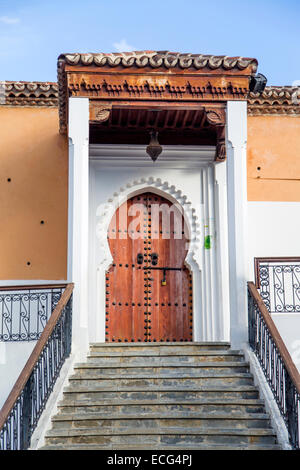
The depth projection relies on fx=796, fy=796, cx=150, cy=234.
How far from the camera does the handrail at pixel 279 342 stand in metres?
7.24

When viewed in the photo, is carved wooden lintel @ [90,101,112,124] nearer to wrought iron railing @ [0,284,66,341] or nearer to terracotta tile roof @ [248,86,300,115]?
wrought iron railing @ [0,284,66,341]

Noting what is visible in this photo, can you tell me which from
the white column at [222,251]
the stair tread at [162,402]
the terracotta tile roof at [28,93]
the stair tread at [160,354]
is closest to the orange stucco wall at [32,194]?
the terracotta tile roof at [28,93]

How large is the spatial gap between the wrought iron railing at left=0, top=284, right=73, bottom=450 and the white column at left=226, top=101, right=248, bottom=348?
1991mm

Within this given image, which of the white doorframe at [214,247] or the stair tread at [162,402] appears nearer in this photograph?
Answer: the stair tread at [162,402]

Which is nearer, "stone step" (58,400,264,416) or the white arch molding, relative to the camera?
"stone step" (58,400,264,416)

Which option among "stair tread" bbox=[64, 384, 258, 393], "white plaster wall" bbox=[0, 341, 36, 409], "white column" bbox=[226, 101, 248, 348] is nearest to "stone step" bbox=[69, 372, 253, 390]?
"stair tread" bbox=[64, 384, 258, 393]

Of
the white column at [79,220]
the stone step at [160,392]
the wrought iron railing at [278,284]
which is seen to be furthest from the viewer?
the wrought iron railing at [278,284]

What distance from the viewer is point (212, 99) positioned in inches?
404

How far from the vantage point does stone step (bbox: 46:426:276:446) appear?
7344 mm

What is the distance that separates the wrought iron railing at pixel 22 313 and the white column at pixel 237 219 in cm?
236

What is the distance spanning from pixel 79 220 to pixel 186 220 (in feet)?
8.67

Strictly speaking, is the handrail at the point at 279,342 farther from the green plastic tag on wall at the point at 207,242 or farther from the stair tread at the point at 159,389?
the green plastic tag on wall at the point at 207,242

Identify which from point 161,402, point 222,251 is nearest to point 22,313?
point 222,251
